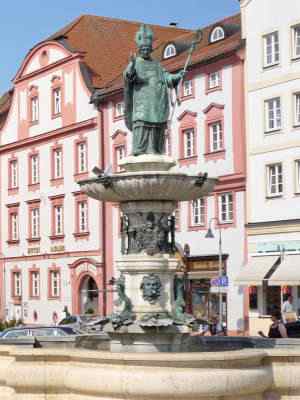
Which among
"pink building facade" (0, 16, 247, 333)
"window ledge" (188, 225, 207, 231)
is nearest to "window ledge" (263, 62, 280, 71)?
"pink building facade" (0, 16, 247, 333)

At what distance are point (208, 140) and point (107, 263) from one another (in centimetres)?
841

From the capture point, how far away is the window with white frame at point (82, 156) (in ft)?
157

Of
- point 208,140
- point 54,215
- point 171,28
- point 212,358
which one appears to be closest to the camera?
point 212,358

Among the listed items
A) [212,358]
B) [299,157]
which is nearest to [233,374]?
[212,358]

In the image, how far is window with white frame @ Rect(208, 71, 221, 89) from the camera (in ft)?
131

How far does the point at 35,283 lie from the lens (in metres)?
51.8

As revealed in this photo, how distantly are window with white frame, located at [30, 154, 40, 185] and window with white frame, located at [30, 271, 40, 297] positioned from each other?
4.43 metres

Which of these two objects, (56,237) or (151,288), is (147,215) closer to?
(151,288)

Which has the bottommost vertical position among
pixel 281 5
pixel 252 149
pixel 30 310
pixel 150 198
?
pixel 30 310

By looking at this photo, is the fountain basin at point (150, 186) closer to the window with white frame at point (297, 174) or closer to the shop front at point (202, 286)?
the window with white frame at point (297, 174)

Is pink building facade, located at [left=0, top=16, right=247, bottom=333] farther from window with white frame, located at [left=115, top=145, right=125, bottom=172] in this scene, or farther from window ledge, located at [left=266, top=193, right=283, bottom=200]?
window ledge, located at [left=266, top=193, right=283, bottom=200]

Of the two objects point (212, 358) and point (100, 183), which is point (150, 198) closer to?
point (100, 183)

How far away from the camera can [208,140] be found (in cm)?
4044

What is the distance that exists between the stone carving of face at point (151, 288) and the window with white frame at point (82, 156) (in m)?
31.2
